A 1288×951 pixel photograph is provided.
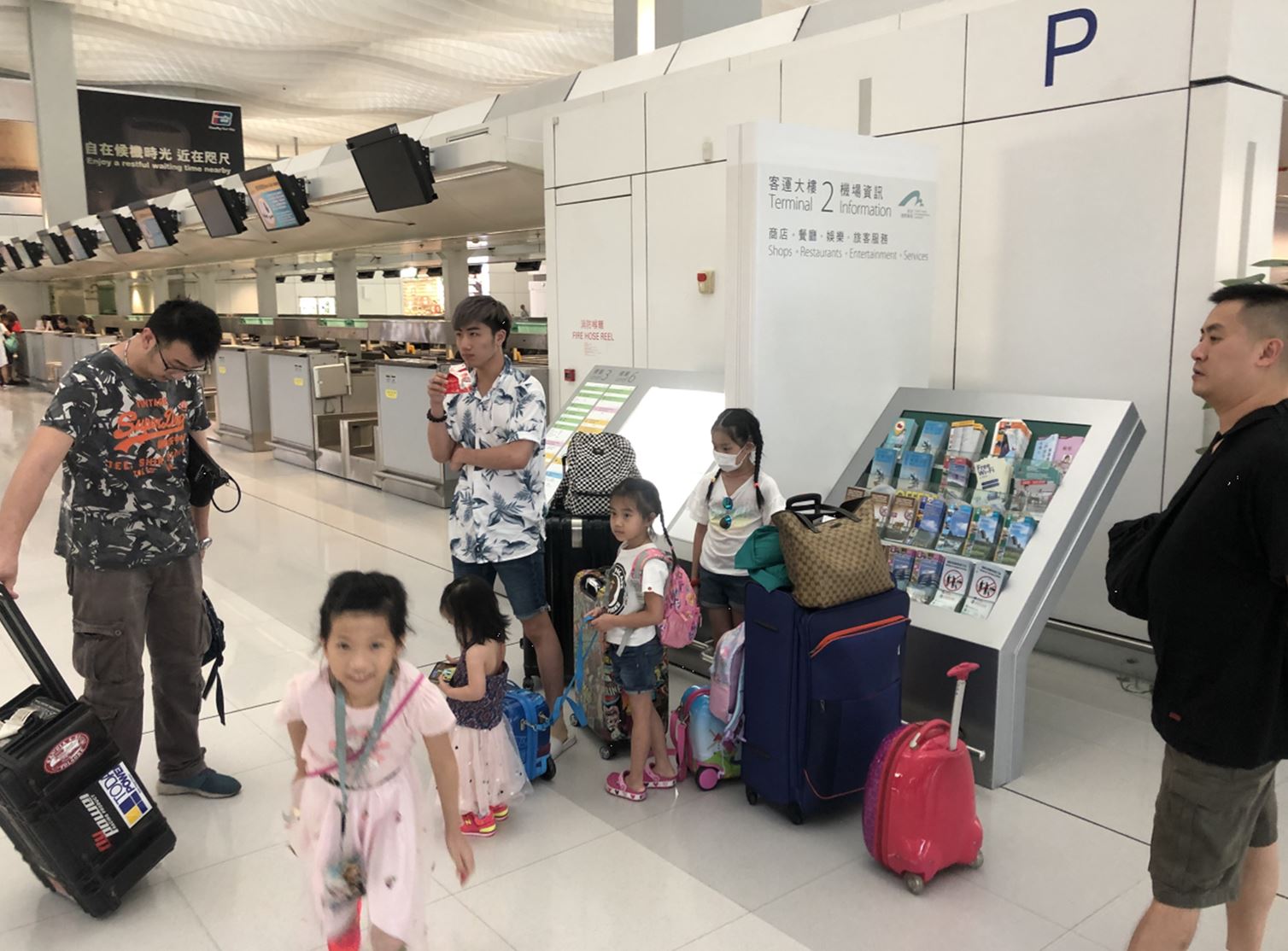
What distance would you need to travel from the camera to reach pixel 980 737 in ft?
10.1

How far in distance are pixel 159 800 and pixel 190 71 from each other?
713 inches

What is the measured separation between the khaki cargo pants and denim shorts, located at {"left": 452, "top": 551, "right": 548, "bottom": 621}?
84cm

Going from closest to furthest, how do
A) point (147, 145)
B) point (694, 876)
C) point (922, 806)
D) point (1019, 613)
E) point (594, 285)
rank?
point (922, 806) < point (694, 876) < point (1019, 613) < point (594, 285) < point (147, 145)

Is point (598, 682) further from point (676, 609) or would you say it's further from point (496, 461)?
point (496, 461)

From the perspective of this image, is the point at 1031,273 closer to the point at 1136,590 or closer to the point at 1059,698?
the point at 1059,698

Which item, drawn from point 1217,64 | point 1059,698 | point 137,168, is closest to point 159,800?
point 1059,698

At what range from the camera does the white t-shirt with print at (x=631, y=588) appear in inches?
112

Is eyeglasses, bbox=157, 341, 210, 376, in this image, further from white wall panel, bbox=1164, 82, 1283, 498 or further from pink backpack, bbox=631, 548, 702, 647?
white wall panel, bbox=1164, 82, 1283, 498

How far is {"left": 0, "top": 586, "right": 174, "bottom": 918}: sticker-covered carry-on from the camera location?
228 cm

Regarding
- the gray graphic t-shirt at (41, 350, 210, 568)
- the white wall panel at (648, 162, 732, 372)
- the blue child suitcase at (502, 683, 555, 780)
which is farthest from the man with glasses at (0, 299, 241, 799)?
the white wall panel at (648, 162, 732, 372)

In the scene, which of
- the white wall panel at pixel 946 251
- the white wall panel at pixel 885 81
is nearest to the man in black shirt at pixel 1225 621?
the white wall panel at pixel 946 251

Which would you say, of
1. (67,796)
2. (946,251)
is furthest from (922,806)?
(946,251)

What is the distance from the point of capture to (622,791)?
3.03 metres

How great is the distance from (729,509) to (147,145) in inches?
671
